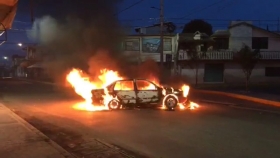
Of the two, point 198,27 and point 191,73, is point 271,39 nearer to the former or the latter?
point 191,73

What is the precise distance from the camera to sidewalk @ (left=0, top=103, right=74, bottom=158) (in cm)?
720

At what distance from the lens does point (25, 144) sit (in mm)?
8148

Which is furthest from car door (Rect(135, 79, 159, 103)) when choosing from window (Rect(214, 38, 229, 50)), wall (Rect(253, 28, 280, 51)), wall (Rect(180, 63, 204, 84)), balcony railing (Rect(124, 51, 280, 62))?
wall (Rect(253, 28, 280, 51))

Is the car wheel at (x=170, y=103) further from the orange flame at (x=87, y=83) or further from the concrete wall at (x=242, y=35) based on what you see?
the concrete wall at (x=242, y=35)

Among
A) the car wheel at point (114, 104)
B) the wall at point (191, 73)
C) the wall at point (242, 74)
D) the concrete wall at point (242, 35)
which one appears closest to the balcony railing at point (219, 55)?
the wall at point (242, 74)

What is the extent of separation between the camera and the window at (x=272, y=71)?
44750 mm

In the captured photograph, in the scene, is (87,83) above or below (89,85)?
above

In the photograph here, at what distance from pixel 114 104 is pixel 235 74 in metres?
30.5

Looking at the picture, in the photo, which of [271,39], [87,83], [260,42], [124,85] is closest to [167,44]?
[260,42]

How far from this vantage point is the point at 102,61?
79.8ft

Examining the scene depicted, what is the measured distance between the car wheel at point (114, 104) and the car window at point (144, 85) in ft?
3.88

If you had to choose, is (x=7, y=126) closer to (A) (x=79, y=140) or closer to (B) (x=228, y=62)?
(A) (x=79, y=140)

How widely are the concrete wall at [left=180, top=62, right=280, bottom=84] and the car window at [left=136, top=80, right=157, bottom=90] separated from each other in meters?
26.3

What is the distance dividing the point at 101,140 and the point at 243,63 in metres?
22.9
